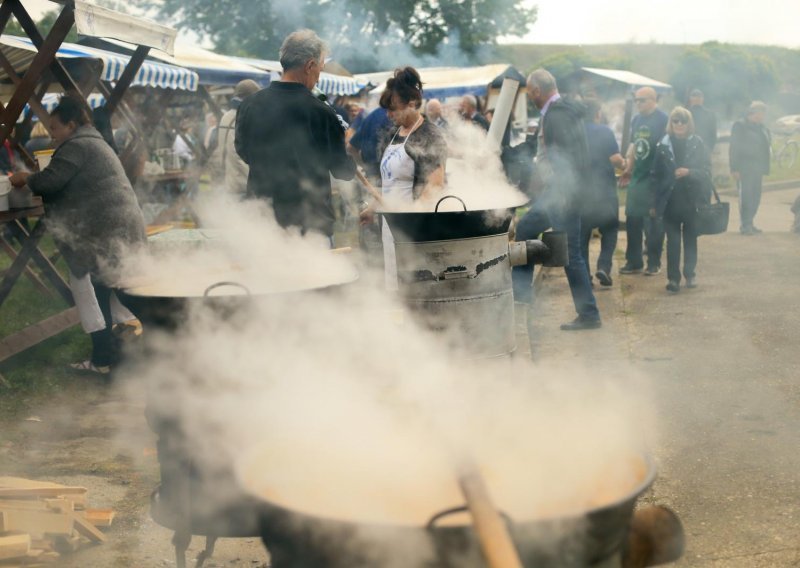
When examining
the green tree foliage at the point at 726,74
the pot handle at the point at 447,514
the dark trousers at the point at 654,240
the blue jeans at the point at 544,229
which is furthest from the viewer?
the green tree foliage at the point at 726,74

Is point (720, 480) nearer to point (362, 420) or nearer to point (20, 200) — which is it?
point (362, 420)

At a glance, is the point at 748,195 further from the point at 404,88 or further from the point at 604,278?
the point at 404,88

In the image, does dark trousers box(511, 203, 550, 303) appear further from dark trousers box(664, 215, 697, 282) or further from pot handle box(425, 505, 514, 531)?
pot handle box(425, 505, 514, 531)

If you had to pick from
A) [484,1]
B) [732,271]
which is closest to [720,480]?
[732,271]

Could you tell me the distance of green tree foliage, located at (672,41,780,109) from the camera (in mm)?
A: 44812

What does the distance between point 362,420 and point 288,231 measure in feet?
7.01

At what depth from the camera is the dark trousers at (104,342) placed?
6.34 metres

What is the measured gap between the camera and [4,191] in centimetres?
594

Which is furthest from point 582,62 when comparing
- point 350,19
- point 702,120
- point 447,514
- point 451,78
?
point 447,514

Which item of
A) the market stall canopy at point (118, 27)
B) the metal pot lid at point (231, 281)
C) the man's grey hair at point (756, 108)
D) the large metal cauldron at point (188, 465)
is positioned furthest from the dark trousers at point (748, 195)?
the large metal cauldron at point (188, 465)

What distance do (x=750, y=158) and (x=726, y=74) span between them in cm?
3766

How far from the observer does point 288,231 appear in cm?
466

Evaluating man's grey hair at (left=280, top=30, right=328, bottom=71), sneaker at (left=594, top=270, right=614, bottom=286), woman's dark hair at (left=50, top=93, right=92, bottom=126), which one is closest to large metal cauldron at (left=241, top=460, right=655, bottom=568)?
man's grey hair at (left=280, top=30, right=328, bottom=71)

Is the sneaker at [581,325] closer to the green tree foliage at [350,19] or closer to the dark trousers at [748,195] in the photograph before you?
the green tree foliage at [350,19]
